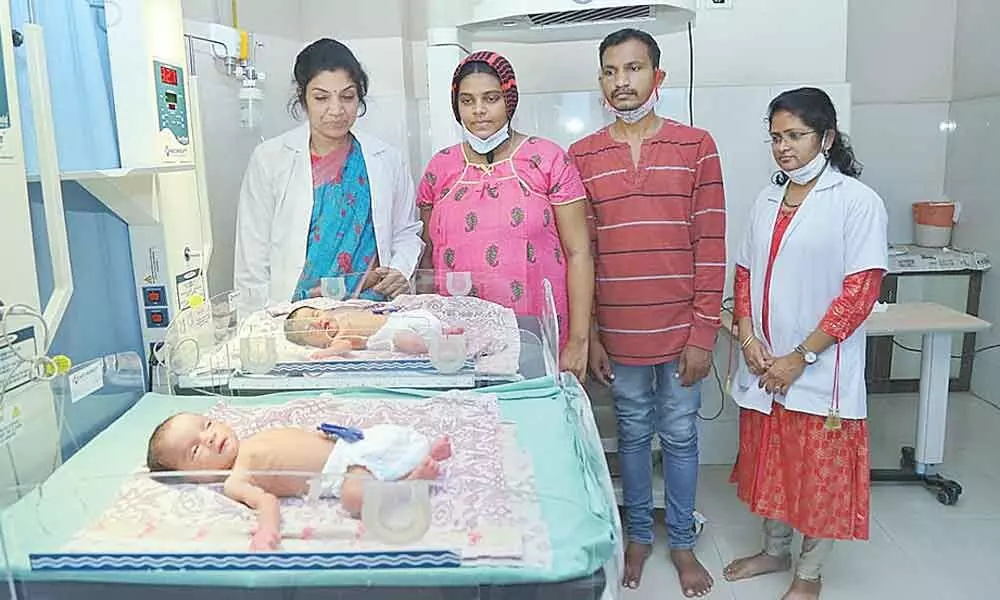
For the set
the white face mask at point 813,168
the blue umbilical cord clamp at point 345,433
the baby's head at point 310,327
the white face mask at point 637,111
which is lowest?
the blue umbilical cord clamp at point 345,433

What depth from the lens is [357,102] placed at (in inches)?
82.0

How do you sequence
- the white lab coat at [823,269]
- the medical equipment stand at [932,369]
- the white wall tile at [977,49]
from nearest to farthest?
the white lab coat at [823,269]
the medical equipment stand at [932,369]
the white wall tile at [977,49]

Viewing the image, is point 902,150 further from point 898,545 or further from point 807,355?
point 807,355

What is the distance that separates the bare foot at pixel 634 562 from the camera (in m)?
2.29

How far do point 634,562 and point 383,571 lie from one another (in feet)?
4.91

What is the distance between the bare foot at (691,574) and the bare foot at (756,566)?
7 cm

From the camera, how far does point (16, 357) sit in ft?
4.44

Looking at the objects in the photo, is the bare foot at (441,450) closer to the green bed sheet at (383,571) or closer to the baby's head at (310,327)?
the green bed sheet at (383,571)

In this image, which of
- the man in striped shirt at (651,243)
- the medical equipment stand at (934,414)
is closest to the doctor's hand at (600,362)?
the man in striped shirt at (651,243)

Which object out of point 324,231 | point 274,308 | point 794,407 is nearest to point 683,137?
point 794,407

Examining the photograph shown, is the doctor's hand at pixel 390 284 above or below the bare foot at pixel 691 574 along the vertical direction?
above

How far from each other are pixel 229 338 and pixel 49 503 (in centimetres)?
83

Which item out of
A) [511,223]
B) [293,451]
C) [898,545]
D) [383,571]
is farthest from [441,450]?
[898,545]

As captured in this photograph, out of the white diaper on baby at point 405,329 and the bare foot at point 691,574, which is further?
the bare foot at point 691,574
